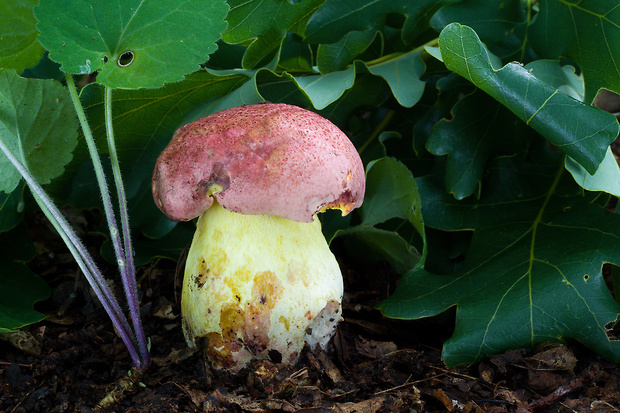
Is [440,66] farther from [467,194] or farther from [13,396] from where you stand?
[13,396]

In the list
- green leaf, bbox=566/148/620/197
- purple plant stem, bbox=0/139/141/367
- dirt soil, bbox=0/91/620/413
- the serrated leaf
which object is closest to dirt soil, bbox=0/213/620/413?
dirt soil, bbox=0/91/620/413

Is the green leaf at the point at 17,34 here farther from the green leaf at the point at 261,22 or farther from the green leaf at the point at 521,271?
the green leaf at the point at 521,271

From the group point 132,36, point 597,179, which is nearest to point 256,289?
point 132,36

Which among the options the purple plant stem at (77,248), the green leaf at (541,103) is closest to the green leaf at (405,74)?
the green leaf at (541,103)

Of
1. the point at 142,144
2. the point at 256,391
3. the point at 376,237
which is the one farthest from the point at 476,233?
the point at 142,144

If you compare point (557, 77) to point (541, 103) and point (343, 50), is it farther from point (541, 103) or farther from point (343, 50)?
point (343, 50)

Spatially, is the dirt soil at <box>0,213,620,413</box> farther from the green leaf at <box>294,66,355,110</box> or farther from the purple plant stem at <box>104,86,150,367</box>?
the green leaf at <box>294,66,355,110</box>
